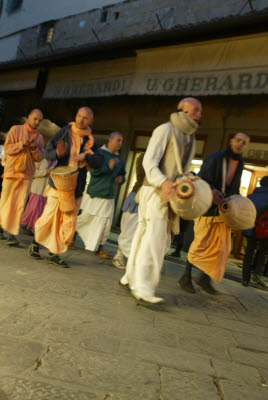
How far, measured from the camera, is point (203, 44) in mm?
8367

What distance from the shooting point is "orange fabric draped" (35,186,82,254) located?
4.51 metres

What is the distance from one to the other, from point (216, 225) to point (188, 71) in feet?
16.9

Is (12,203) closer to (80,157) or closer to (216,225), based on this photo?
(80,157)

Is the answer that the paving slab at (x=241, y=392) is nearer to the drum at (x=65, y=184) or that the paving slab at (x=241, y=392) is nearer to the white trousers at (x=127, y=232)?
the drum at (x=65, y=184)

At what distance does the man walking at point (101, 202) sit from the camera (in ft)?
18.9

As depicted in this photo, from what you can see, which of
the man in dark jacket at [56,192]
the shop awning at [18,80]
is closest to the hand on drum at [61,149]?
the man in dark jacket at [56,192]

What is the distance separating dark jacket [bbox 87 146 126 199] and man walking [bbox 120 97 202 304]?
2.06 metres

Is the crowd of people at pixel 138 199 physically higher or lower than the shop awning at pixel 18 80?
lower

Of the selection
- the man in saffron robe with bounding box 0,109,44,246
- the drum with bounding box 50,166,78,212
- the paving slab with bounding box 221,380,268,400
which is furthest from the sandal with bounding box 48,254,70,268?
the paving slab with bounding box 221,380,268,400

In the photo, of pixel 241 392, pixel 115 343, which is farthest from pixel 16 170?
pixel 241 392

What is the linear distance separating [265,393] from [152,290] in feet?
4.88

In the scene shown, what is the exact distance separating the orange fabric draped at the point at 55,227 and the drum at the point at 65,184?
134 mm

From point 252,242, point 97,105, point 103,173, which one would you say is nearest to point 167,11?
point 97,105

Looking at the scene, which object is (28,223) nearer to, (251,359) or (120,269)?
(120,269)
